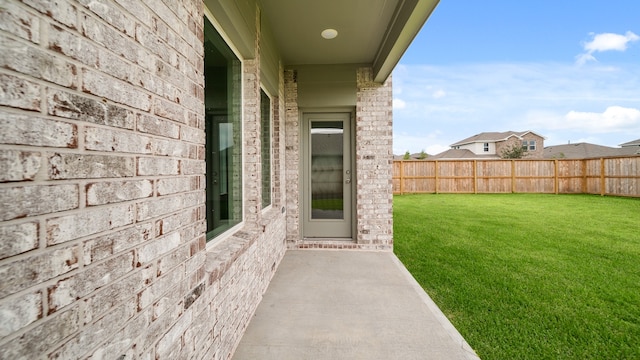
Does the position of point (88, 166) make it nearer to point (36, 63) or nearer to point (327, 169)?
point (36, 63)

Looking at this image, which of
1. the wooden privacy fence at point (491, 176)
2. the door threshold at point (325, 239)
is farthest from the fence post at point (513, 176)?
the door threshold at point (325, 239)

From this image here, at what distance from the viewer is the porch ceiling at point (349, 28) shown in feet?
8.91

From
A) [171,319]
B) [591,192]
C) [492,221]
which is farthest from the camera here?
[591,192]

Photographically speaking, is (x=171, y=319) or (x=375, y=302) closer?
(x=171, y=319)

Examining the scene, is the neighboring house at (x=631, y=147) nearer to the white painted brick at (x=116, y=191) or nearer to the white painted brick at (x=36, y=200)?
the white painted brick at (x=116, y=191)

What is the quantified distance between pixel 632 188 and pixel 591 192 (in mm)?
1509

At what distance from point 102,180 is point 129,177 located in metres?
0.10

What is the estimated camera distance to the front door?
14.8ft

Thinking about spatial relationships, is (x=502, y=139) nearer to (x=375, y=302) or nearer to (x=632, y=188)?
(x=632, y=188)

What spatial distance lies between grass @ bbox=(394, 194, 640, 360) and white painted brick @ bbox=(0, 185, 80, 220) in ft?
7.94

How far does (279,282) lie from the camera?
3.03 metres

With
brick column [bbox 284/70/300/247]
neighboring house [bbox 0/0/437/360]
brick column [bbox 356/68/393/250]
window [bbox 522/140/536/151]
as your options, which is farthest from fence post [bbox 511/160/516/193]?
window [bbox 522/140/536/151]

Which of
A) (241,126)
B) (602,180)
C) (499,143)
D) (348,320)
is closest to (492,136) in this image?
(499,143)

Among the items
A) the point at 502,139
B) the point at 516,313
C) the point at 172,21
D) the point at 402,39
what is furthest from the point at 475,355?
the point at 502,139
